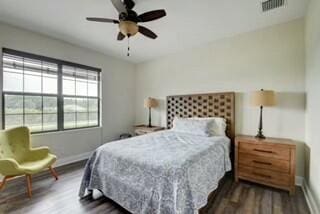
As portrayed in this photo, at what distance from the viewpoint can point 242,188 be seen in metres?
2.55

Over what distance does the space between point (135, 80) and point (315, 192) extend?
456 cm

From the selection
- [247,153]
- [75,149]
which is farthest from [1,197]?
[247,153]

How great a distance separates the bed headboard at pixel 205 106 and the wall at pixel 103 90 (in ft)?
4.72

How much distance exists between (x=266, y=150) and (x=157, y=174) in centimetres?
192

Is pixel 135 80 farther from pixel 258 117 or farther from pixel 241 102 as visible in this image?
pixel 258 117

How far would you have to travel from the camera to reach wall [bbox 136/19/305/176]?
2.68 meters

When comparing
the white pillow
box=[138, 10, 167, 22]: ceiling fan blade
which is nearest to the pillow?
the white pillow

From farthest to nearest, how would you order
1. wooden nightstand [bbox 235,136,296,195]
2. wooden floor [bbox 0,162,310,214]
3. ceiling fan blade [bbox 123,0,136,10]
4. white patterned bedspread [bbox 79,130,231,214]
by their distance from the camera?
wooden nightstand [bbox 235,136,296,195] → ceiling fan blade [bbox 123,0,136,10] → wooden floor [bbox 0,162,310,214] → white patterned bedspread [bbox 79,130,231,214]

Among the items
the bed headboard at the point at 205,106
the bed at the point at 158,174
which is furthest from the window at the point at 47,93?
the bed headboard at the point at 205,106

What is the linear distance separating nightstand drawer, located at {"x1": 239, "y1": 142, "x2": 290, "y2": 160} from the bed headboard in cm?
52

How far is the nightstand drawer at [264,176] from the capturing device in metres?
2.41

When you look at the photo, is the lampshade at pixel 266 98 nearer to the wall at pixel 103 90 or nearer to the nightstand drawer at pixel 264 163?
the nightstand drawer at pixel 264 163

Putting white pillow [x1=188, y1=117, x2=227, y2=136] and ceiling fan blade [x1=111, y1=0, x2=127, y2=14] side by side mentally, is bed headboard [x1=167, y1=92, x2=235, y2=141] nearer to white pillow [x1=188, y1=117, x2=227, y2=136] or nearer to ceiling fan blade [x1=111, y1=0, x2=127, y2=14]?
white pillow [x1=188, y1=117, x2=227, y2=136]

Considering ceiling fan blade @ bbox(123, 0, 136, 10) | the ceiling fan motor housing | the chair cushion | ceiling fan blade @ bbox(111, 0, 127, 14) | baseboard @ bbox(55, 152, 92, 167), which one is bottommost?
baseboard @ bbox(55, 152, 92, 167)
